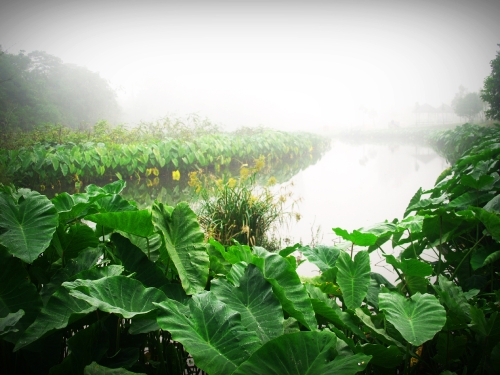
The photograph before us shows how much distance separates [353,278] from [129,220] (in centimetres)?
52

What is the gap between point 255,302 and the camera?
1.80ft

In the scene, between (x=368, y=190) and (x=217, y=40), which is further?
(x=217, y=40)

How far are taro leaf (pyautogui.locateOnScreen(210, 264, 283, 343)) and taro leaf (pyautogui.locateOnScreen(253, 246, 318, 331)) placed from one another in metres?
0.02

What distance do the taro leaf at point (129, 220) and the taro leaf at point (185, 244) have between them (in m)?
0.02

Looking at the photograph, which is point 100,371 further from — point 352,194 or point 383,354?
point 352,194

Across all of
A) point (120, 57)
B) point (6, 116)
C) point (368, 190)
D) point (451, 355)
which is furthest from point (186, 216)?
point (120, 57)

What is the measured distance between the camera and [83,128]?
431 centimetres

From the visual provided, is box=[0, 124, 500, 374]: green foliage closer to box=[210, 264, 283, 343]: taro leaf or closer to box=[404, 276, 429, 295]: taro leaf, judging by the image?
box=[210, 264, 283, 343]: taro leaf

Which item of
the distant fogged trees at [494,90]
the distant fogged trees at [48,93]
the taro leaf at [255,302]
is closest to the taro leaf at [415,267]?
the taro leaf at [255,302]

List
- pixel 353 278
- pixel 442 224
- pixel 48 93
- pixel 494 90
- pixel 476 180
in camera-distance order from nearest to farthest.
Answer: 1. pixel 353 278
2. pixel 442 224
3. pixel 476 180
4. pixel 48 93
5. pixel 494 90

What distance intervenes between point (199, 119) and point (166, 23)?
232cm

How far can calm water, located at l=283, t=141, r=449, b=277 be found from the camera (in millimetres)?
2666

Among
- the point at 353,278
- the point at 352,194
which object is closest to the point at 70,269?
the point at 353,278

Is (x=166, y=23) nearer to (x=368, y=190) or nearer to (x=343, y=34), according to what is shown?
(x=368, y=190)
